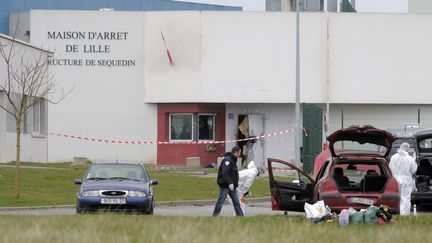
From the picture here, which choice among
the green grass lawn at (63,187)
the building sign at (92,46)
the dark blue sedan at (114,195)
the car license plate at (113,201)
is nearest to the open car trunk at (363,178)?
the dark blue sedan at (114,195)

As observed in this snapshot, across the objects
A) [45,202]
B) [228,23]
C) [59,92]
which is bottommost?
[45,202]

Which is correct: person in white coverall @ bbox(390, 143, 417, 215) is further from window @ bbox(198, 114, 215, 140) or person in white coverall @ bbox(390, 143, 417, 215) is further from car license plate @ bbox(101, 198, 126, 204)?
window @ bbox(198, 114, 215, 140)

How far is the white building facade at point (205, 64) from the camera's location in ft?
147

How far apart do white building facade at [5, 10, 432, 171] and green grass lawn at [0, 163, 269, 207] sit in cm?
1058

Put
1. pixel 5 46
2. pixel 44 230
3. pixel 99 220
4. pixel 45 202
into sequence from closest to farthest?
pixel 44 230 < pixel 99 220 < pixel 45 202 < pixel 5 46

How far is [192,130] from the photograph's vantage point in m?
45.9

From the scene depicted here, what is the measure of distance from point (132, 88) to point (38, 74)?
1022 centimetres

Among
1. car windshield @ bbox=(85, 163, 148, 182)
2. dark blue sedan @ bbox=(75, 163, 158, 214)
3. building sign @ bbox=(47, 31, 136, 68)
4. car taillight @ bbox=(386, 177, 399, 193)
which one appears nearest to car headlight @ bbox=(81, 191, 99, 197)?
dark blue sedan @ bbox=(75, 163, 158, 214)

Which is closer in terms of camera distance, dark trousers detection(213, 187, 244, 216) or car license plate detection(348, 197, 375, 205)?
car license plate detection(348, 197, 375, 205)

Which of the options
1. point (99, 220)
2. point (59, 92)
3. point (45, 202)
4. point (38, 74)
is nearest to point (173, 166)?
point (59, 92)

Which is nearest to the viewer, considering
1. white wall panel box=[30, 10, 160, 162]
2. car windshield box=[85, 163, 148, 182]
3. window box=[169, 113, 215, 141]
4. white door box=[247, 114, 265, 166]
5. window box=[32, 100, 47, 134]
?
car windshield box=[85, 163, 148, 182]

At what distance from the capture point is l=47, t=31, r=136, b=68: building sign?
148 ft

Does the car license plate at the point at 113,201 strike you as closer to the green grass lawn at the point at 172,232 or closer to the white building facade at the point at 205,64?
the green grass lawn at the point at 172,232

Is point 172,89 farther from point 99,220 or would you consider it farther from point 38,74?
point 99,220
